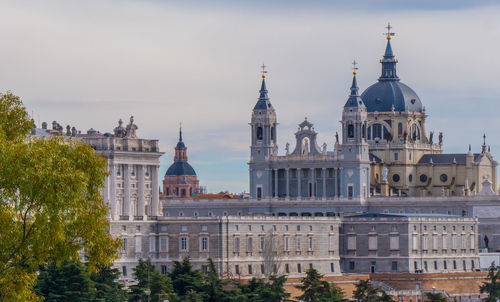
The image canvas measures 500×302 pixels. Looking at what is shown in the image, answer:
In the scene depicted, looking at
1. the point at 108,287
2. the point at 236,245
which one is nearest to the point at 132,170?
the point at 236,245

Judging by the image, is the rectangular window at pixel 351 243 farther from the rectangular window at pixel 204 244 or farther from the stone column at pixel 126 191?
the stone column at pixel 126 191

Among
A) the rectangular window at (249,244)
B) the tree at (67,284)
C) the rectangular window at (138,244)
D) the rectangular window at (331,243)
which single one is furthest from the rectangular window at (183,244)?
the tree at (67,284)

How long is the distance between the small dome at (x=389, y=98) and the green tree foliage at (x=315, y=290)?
67.8m

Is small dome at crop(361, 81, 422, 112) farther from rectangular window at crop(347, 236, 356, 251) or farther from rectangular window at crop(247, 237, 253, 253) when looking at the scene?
rectangular window at crop(247, 237, 253, 253)

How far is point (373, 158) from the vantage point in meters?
181

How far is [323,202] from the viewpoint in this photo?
553 feet

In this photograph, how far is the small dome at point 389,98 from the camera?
184 meters

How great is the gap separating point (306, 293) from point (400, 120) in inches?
2776

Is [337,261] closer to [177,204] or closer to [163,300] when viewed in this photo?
[177,204]

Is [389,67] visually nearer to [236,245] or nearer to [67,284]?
[236,245]

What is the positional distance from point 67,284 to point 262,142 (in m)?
74.3

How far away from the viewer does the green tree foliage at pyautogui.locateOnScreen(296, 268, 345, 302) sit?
11325cm

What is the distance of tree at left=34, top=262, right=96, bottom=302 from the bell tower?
7131cm

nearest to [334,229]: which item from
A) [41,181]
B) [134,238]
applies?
[134,238]
